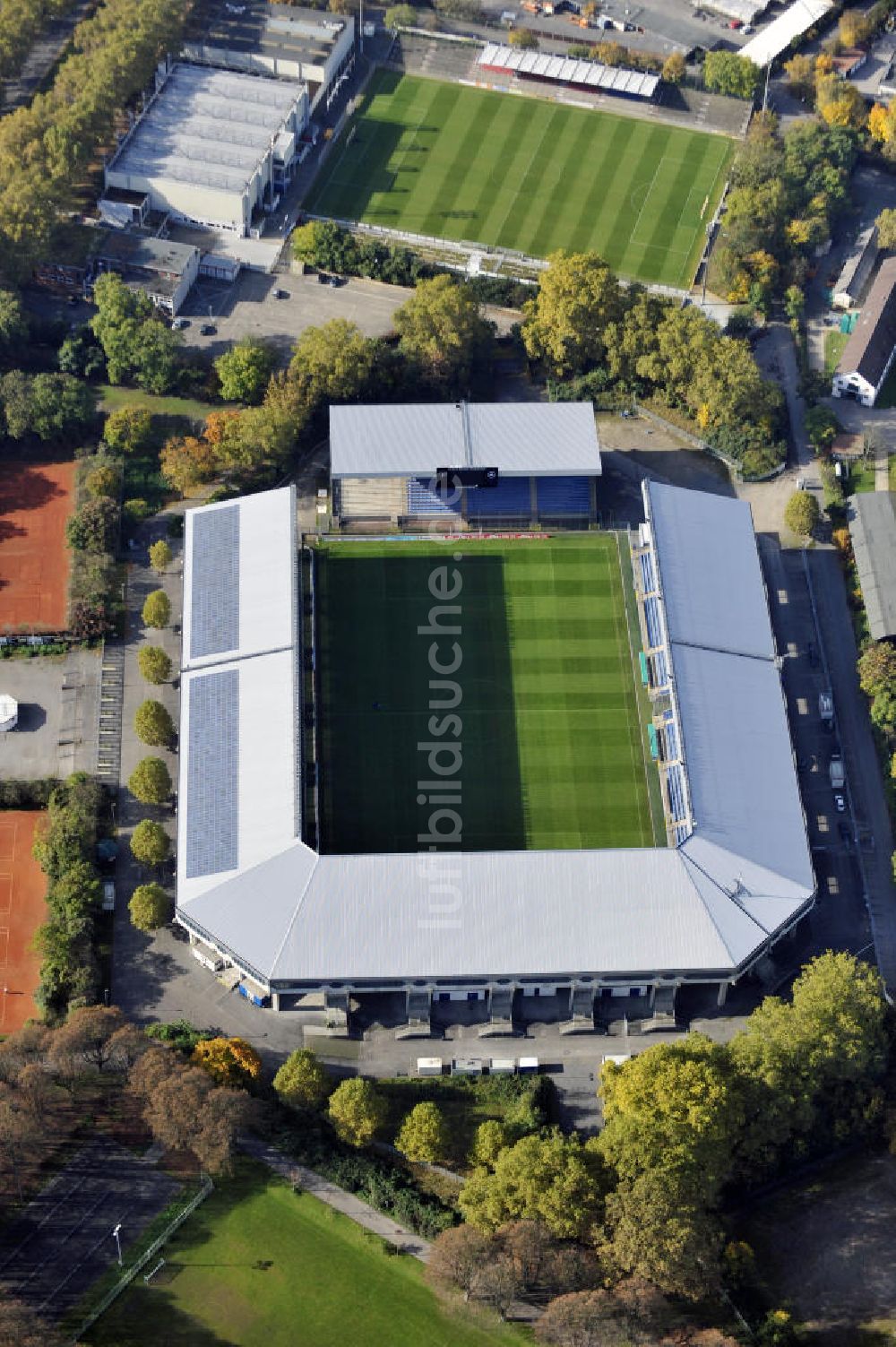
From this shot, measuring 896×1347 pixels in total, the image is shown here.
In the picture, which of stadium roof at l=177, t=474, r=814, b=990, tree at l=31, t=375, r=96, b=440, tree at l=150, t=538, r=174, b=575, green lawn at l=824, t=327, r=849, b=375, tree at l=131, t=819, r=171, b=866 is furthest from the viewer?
green lawn at l=824, t=327, r=849, b=375

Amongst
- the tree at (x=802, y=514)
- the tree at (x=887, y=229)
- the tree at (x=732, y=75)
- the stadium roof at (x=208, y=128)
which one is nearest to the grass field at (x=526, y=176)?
the tree at (x=732, y=75)

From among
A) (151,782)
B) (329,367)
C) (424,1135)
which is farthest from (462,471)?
(424,1135)

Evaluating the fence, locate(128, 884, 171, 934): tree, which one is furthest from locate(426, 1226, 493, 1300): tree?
locate(128, 884, 171, 934): tree

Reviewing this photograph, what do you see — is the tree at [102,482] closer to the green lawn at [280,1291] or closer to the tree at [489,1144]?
the green lawn at [280,1291]

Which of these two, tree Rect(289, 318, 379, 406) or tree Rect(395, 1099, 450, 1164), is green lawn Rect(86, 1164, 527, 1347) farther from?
tree Rect(289, 318, 379, 406)

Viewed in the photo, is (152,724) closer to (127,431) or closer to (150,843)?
(150,843)
